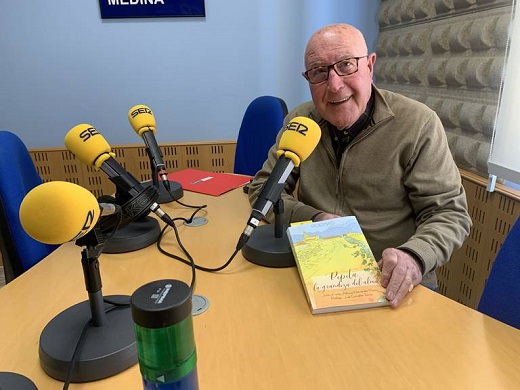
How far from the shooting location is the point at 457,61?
1.79 m

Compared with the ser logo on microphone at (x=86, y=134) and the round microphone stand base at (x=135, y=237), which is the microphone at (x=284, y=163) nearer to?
the round microphone stand base at (x=135, y=237)

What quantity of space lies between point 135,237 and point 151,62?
1.66 m

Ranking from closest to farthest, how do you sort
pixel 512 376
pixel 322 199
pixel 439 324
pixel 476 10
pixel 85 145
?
1. pixel 512 376
2. pixel 439 324
3. pixel 85 145
4. pixel 322 199
5. pixel 476 10

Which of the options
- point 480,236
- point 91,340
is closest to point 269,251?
point 91,340

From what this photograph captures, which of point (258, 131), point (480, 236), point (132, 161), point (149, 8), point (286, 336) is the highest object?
point (149, 8)

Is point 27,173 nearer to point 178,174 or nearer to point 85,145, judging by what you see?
point 85,145

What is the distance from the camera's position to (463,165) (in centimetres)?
185

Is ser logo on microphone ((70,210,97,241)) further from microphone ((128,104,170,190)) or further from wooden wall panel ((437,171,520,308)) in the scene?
wooden wall panel ((437,171,520,308))

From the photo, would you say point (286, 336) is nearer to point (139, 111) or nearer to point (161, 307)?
point (161, 307)

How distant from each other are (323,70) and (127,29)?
5.37 ft

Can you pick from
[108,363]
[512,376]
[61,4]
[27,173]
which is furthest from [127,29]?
[512,376]

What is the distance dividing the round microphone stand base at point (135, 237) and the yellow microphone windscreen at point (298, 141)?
1.55ft

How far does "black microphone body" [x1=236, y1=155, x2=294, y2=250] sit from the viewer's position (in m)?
0.92

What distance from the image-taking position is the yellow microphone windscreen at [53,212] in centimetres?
51
